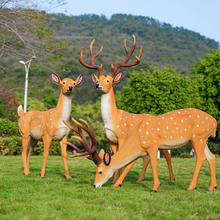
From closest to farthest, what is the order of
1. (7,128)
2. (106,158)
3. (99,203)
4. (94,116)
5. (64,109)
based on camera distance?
(99,203), (106,158), (64,109), (7,128), (94,116)

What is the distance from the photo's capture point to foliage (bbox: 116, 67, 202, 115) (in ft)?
75.7

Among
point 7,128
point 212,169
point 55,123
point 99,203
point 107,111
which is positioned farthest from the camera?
point 7,128

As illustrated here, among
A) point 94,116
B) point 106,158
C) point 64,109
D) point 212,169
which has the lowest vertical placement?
point 94,116

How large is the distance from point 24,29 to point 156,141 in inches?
228

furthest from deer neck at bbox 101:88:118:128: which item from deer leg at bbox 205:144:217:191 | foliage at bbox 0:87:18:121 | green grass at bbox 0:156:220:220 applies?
foliage at bbox 0:87:18:121

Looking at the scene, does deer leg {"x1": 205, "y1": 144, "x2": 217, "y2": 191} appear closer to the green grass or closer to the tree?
the green grass

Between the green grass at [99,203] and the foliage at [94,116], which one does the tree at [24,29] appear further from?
A: the foliage at [94,116]

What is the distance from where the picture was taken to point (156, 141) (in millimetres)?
7035

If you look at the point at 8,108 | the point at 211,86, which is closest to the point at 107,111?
the point at 211,86

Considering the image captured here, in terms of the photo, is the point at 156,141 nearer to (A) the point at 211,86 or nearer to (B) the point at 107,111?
(B) the point at 107,111

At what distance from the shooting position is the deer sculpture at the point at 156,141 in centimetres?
696

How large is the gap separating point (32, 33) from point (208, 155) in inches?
273

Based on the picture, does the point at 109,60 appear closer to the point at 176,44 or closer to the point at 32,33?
the point at 176,44

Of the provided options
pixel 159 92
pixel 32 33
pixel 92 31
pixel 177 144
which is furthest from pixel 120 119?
pixel 92 31
